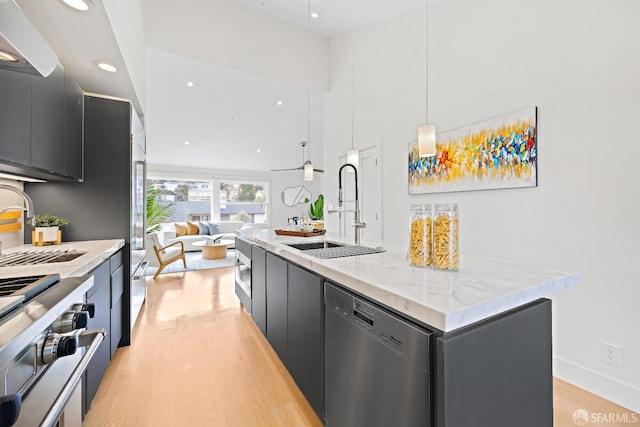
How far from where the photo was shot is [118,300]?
2055 millimetres

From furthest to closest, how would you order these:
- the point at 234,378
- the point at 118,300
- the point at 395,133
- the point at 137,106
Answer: the point at 395,133 → the point at 137,106 → the point at 118,300 → the point at 234,378

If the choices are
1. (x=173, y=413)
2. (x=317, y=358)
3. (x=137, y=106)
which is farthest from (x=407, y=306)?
(x=137, y=106)

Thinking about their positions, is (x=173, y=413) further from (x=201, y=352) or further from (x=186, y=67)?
(x=186, y=67)

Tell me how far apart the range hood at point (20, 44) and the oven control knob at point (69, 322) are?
83 centimetres

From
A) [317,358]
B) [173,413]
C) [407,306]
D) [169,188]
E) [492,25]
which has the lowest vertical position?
[173,413]

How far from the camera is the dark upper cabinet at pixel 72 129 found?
1777 millimetres

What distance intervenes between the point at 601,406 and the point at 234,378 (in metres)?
2.22

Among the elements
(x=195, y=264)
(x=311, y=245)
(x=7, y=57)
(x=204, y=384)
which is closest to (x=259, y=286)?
(x=311, y=245)

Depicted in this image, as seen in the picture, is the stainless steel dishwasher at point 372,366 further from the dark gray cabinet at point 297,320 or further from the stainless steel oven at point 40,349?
the stainless steel oven at point 40,349

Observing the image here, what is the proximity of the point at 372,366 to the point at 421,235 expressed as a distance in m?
0.54

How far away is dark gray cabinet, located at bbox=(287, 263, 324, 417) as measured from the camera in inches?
51.5

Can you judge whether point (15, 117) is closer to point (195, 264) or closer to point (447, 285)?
point (447, 285)

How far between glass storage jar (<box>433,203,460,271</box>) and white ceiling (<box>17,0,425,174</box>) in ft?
6.16

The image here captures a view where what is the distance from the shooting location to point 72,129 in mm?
1891
